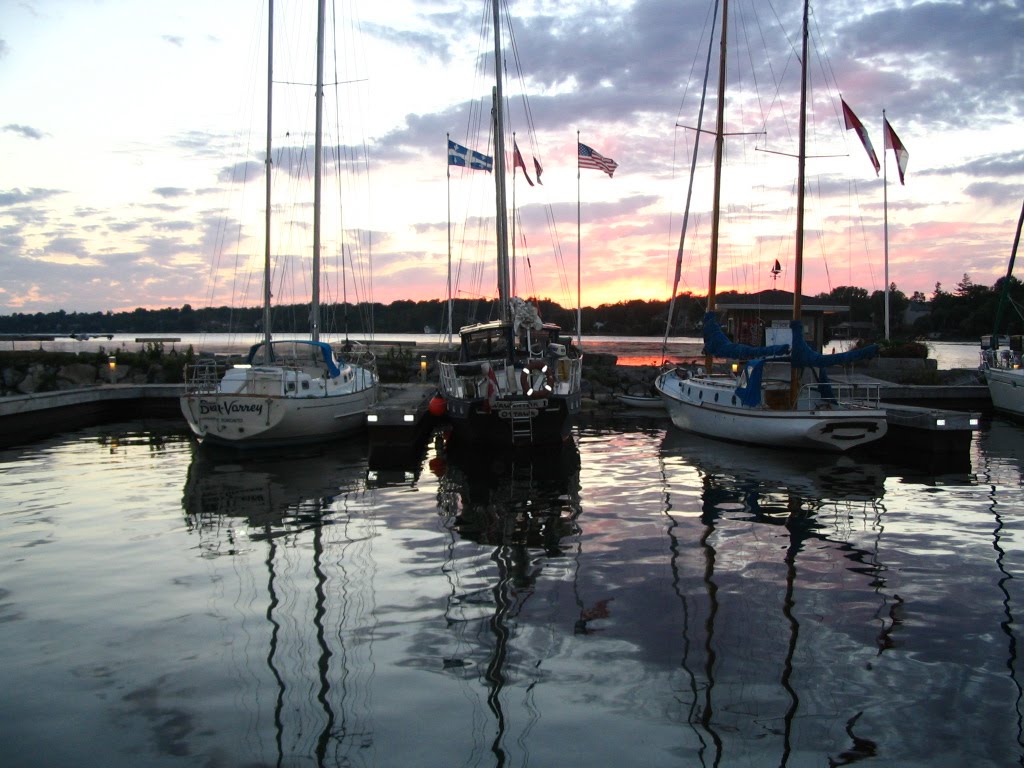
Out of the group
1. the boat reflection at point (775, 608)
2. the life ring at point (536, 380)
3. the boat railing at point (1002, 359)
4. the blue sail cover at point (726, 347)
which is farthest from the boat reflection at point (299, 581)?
the boat railing at point (1002, 359)

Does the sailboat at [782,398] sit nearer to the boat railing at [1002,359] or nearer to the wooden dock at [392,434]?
the wooden dock at [392,434]

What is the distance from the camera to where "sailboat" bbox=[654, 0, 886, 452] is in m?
19.1

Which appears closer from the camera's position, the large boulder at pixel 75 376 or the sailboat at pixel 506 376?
the sailboat at pixel 506 376

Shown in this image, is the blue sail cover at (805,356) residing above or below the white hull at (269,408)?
above

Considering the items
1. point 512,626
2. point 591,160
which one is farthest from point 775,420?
point 591,160

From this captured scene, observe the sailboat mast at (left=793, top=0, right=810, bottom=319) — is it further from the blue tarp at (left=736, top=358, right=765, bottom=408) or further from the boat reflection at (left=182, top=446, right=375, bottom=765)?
the boat reflection at (left=182, top=446, right=375, bottom=765)

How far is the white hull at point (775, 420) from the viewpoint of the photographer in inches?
739

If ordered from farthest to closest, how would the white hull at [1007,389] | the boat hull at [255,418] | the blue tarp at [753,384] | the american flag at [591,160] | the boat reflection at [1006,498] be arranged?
the american flag at [591,160] < the white hull at [1007,389] < the blue tarp at [753,384] < the boat hull at [255,418] < the boat reflection at [1006,498]

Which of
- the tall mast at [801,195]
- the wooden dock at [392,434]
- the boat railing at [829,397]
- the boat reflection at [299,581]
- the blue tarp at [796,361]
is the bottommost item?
the boat reflection at [299,581]

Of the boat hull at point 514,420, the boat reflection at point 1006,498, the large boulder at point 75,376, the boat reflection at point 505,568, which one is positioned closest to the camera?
the boat reflection at point 505,568

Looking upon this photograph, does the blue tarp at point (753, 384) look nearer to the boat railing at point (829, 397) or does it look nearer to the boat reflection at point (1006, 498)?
the boat railing at point (829, 397)

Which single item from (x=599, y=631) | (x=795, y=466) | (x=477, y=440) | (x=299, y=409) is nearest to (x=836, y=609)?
(x=599, y=631)

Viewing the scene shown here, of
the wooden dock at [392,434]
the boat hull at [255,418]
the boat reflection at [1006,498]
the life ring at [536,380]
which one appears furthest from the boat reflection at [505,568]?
the boat hull at [255,418]

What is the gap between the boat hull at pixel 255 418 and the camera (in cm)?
2000
